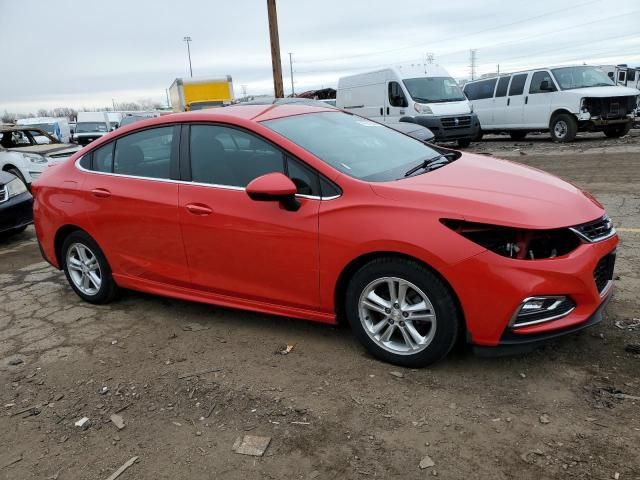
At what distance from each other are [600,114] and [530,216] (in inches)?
488

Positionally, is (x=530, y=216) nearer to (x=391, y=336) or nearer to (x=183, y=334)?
(x=391, y=336)

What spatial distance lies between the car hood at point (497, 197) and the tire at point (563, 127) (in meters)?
11.7

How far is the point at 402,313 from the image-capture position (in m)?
3.14

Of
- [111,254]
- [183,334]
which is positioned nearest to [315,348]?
[183,334]

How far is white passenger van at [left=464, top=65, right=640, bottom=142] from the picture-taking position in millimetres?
Answer: 13492

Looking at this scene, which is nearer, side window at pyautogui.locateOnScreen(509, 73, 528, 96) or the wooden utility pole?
side window at pyautogui.locateOnScreen(509, 73, 528, 96)

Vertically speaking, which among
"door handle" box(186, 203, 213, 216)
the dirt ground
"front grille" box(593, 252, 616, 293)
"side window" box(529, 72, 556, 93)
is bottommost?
the dirt ground

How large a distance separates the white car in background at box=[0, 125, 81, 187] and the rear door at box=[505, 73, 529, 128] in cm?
1158

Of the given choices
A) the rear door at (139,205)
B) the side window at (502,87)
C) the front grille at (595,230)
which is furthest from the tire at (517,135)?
the rear door at (139,205)

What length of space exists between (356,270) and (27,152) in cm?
1013

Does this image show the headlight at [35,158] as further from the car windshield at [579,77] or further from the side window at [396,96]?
the car windshield at [579,77]

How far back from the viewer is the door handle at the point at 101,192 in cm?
429

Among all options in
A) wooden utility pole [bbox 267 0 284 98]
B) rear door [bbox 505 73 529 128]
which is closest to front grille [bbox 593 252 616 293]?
rear door [bbox 505 73 529 128]

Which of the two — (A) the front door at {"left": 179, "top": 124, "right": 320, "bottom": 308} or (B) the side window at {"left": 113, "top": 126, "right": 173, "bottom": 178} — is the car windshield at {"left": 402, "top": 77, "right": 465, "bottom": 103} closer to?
(B) the side window at {"left": 113, "top": 126, "right": 173, "bottom": 178}
